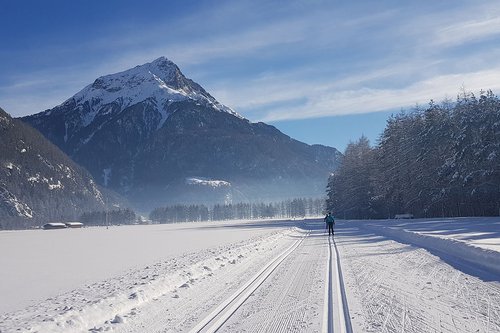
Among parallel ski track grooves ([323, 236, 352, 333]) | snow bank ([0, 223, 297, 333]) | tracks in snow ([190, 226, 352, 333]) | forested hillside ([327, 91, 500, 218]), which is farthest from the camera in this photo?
forested hillside ([327, 91, 500, 218])

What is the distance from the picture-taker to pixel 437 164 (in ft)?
185

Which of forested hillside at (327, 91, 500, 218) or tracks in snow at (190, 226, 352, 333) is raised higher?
forested hillside at (327, 91, 500, 218)

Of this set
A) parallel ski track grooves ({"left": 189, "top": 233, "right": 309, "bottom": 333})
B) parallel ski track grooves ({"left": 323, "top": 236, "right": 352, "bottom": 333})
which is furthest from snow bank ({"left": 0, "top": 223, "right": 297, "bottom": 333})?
parallel ski track grooves ({"left": 323, "top": 236, "right": 352, "bottom": 333})

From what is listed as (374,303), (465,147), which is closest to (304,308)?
(374,303)

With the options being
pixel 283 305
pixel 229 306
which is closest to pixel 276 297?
pixel 283 305

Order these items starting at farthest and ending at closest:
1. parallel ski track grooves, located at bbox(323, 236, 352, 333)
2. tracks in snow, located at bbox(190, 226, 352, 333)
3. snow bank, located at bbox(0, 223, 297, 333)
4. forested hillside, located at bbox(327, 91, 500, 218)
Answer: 1. forested hillside, located at bbox(327, 91, 500, 218)
2. snow bank, located at bbox(0, 223, 297, 333)
3. tracks in snow, located at bbox(190, 226, 352, 333)
4. parallel ski track grooves, located at bbox(323, 236, 352, 333)

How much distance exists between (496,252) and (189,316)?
962 cm

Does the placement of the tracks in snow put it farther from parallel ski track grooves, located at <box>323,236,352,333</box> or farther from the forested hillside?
the forested hillside

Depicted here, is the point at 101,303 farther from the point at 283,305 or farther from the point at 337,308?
the point at 337,308

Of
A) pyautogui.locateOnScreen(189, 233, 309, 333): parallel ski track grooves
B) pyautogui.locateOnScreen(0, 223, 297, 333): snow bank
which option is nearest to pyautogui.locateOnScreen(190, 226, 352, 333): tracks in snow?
pyautogui.locateOnScreen(189, 233, 309, 333): parallel ski track grooves

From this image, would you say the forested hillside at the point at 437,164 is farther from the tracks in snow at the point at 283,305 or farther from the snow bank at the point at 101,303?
the snow bank at the point at 101,303

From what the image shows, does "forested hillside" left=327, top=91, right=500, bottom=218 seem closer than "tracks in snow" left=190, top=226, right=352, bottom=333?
No

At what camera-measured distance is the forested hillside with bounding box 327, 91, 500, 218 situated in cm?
4825

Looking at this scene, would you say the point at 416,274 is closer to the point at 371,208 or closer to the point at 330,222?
the point at 330,222
